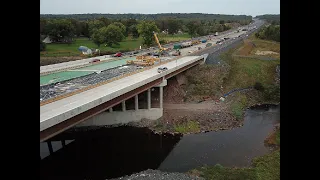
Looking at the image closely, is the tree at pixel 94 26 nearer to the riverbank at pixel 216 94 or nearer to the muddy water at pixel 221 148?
the riverbank at pixel 216 94

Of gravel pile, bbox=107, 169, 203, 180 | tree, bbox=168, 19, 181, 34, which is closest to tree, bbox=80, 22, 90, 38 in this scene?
tree, bbox=168, 19, 181, 34

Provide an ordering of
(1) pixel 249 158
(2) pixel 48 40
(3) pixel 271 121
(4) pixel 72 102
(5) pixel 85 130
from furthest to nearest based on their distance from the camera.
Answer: (2) pixel 48 40
(3) pixel 271 121
(5) pixel 85 130
(1) pixel 249 158
(4) pixel 72 102

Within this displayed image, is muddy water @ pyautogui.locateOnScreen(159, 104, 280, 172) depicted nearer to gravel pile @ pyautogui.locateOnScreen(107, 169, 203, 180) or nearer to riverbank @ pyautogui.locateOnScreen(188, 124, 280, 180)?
riverbank @ pyautogui.locateOnScreen(188, 124, 280, 180)

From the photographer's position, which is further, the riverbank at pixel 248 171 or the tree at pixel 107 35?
the tree at pixel 107 35

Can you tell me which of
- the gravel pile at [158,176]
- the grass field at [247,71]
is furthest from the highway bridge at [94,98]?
the grass field at [247,71]

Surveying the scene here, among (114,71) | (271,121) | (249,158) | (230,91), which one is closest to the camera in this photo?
(249,158)
